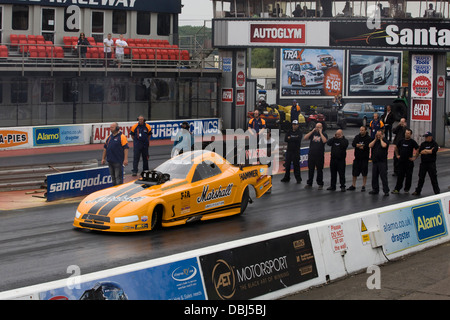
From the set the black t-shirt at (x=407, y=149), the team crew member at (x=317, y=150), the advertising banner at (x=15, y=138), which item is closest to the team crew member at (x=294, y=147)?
the team crew member at (x=317, y=150)

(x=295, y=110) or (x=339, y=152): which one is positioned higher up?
(x=295, y=110)

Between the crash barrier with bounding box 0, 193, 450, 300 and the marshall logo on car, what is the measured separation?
20.2 metres

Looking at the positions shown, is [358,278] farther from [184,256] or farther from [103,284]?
[103,284]

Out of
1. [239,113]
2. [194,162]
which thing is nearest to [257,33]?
[239,113]

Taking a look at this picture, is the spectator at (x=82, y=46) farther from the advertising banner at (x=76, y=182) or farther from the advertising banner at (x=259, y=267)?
the advertising banner at (x=259, y=267)

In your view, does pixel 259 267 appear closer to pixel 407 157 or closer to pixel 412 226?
pixel 412 226

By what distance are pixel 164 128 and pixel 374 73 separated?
2643cm

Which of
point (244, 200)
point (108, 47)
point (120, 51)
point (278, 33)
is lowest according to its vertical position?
point (244, 200)

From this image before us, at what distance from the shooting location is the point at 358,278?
440 inches

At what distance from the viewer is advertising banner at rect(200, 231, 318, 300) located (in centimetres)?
920

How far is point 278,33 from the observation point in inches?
1334

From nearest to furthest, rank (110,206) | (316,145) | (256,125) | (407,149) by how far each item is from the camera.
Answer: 1. (110,206)
2. (407,149)
3. (316,145)
4. (256,125)

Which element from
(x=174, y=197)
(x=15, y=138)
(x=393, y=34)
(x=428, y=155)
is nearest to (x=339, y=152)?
(x=428, y=155)

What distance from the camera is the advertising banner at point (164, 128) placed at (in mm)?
30969
